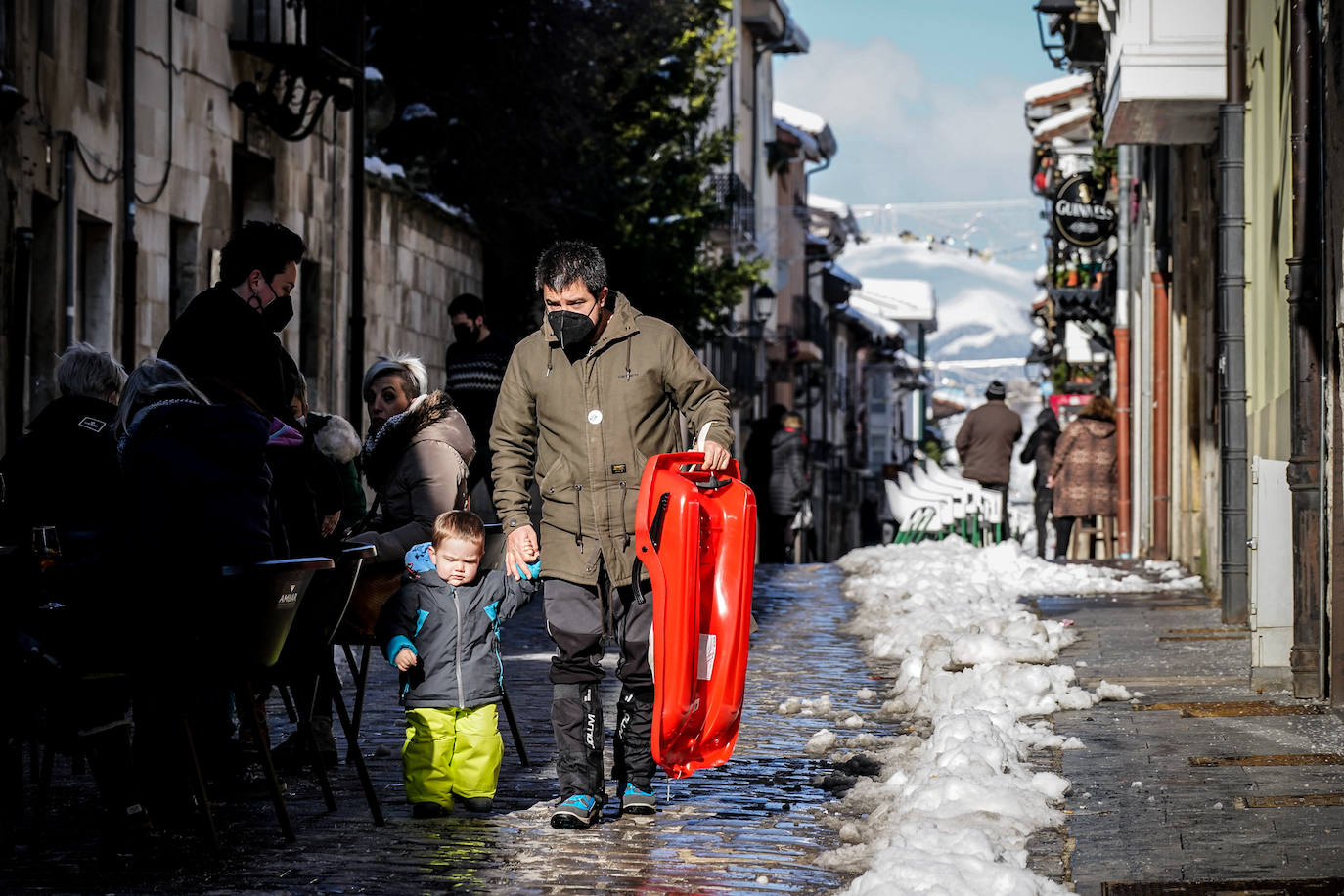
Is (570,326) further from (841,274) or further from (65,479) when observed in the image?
(841,274)

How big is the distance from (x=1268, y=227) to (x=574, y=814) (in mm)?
7483

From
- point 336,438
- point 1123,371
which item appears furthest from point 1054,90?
point 336,438

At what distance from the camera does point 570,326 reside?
7.24 metres

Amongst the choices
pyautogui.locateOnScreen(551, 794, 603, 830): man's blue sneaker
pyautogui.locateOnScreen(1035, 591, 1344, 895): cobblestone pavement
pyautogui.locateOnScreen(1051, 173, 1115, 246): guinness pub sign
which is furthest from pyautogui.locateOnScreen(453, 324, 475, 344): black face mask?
pyautogui.locateOnScreen(1051, 173, 1115, 246): guinness pub sign

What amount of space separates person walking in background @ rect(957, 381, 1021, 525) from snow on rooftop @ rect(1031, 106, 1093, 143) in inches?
848

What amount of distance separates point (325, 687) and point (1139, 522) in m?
17.8

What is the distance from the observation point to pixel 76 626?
6.63m

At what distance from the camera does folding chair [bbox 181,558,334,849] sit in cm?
651

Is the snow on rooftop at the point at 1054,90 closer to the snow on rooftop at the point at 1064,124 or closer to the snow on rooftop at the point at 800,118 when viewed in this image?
the snow on rooftop at the point at 1064,124

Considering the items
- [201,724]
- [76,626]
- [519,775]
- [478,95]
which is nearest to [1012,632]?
[519,775]

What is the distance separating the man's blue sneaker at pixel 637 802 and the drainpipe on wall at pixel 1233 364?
20.7ft

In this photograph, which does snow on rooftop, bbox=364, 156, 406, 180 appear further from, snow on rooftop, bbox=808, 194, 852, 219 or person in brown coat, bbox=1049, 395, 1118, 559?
snow on rooftop, bbox=808, 194, 852, 219

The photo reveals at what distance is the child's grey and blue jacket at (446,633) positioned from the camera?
24.6ft

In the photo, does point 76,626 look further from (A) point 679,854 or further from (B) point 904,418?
(B) point 904,418
